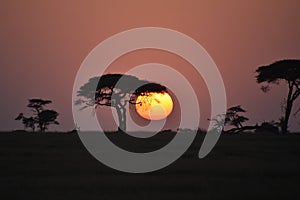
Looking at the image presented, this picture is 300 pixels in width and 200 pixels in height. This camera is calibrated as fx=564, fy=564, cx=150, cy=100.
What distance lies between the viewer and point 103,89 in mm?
59594

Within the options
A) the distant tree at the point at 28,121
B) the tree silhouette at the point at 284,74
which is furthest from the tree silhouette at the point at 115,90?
the distant tree at the point at 28,121

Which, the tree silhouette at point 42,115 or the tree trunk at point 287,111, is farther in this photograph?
the tree silhouette at point 42,115

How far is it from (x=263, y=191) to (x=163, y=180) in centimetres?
297

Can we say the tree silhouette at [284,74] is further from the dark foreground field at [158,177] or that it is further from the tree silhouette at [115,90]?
the dark foreground field at [158,177]

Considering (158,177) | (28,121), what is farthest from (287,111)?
(28,121)

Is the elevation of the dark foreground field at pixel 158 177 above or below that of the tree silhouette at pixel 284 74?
below

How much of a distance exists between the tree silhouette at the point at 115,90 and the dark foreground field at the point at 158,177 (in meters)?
35.1

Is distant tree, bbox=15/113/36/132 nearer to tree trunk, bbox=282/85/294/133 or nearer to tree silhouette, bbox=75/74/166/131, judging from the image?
tree silhouette, bbox=75/74/166/131

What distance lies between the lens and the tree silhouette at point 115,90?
193ft

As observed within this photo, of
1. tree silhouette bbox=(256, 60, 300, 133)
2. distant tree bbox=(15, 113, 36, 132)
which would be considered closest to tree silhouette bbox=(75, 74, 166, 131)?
tree silhouette bbox=(256, 60, 300, 133)

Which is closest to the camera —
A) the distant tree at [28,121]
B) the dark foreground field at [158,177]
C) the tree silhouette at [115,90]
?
the dark foreground field at [158,177]

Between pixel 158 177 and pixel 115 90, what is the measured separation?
44.1 metres

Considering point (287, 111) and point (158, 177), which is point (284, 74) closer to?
point (287, 111)

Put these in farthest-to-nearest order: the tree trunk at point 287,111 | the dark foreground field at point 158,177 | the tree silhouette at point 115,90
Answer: the tree silhouette at point 115,90
the tree trunk at point 287,111
the dark foreground field at point 158,177
